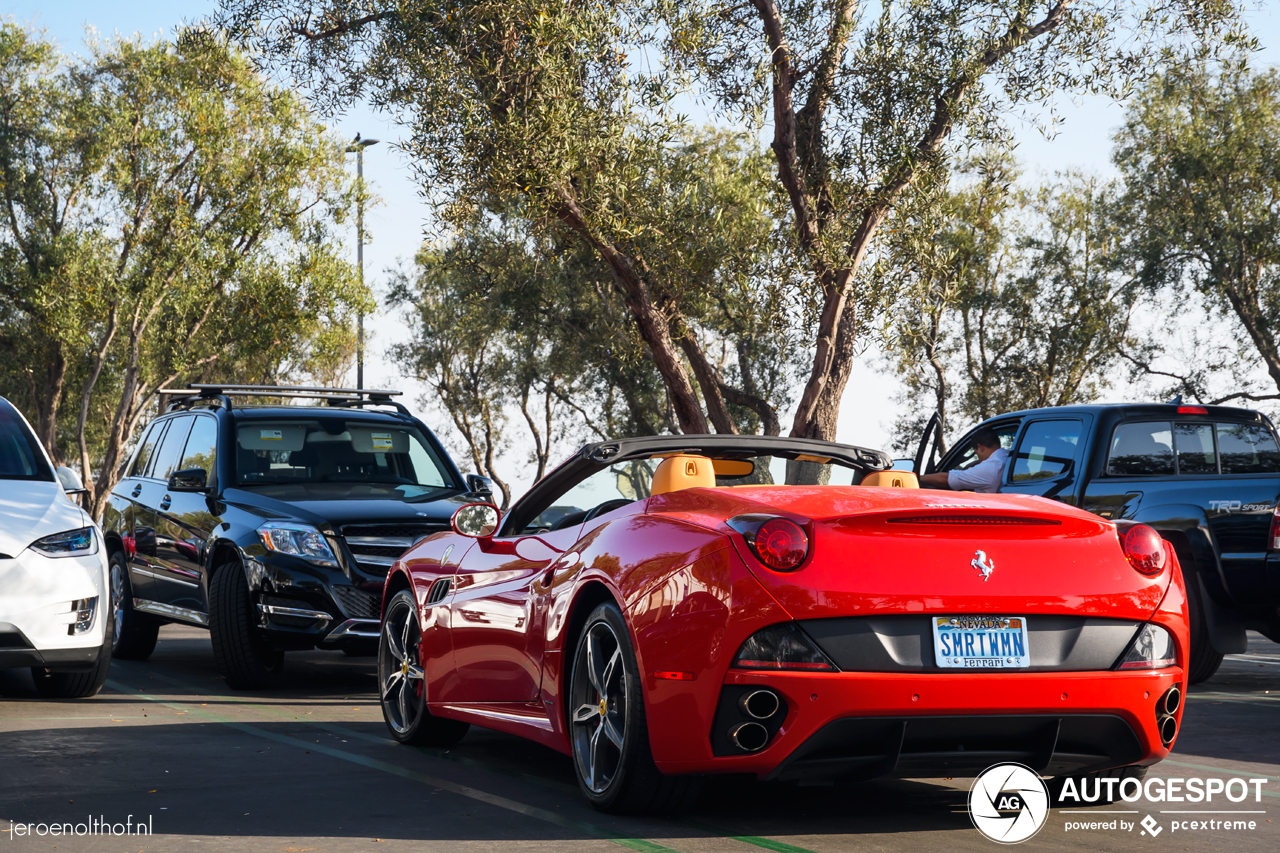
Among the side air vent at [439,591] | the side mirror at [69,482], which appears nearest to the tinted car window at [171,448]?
the side mirror at [69,482]

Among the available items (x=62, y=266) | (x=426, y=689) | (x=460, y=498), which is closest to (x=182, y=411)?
(x=460, y=498)

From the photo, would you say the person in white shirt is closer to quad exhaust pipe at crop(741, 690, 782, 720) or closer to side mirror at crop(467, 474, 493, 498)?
side mirror at crop(467, 474, 493, 498)

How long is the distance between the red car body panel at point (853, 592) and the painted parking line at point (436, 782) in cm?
29

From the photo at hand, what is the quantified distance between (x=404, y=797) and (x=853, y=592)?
6.98 ft

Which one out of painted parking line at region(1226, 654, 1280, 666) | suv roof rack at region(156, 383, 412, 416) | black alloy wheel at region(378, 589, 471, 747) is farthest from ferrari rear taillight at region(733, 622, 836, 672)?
painted parking line at region(1226, 654, 1280, 666)

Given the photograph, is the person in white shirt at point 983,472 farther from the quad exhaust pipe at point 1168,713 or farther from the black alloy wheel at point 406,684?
the quad exhaust pipe at point 1168,713

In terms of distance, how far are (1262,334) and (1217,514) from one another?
2362 centimetres

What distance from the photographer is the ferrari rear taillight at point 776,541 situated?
4.59 m

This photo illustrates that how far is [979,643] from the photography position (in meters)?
4.59

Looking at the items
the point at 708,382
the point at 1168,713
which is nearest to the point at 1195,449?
the point at 1168,713

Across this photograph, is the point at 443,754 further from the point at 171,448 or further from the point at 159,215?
the point at 159,215

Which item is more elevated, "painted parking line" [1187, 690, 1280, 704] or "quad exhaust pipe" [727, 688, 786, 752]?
"quad exhaust pipe" [727, 688, 786, 752]

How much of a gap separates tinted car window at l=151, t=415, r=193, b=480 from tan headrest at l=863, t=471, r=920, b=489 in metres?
7.03

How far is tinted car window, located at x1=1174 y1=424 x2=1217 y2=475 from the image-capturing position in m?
10.1
